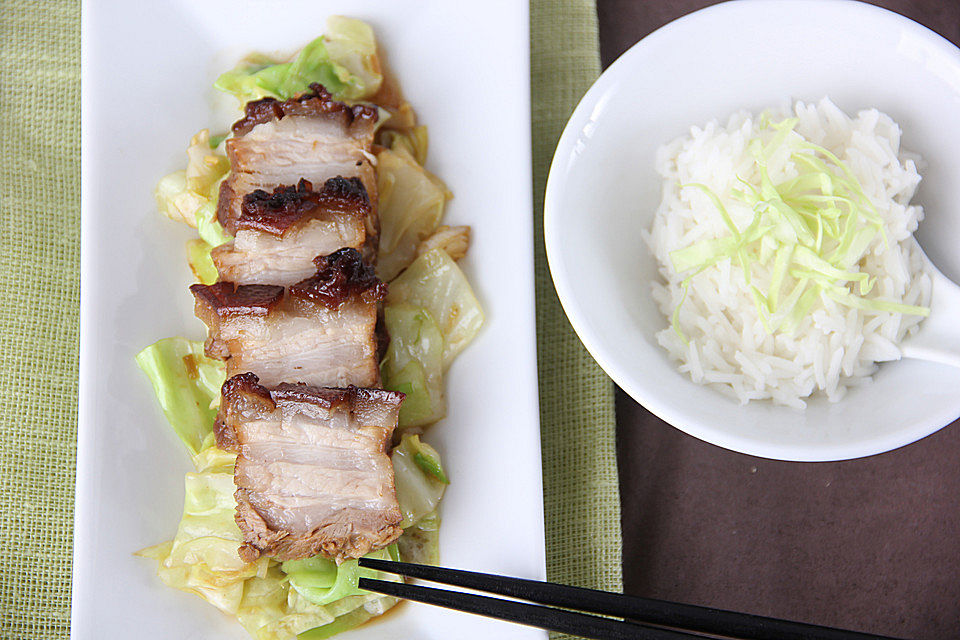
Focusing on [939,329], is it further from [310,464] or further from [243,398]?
[243,398]

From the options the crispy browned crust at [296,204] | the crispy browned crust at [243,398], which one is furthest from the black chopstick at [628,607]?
the crispy browned crust at [296,204]

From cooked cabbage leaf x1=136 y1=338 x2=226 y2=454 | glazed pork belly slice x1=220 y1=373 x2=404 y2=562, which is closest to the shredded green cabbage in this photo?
glazed pork belly slice x1=220 y1=373 x2=404 y2=562

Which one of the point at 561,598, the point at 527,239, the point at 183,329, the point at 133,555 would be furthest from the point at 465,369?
the point at 133,555

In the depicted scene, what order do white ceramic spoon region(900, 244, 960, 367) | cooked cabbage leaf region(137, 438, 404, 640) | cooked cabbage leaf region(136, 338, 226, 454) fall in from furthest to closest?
cooked cabbage leaf region(136, 338, 226, 454) < cooked cabbage leaf region(137, 438, 404, 640) < white ceramic spoon region(900, 244, 960, 367)

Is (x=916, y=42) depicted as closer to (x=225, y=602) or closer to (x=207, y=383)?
(x=207, y=383)

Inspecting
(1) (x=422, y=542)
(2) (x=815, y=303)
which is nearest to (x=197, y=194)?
(1) (x=422, y=542)

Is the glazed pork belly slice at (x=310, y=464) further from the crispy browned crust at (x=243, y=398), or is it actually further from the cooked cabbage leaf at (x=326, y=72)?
the cooked cabbage leaf at (x=326, y=72)

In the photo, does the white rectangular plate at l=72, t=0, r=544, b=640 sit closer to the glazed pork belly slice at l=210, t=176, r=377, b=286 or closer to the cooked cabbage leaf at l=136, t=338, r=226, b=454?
the cooked cabbage leaf at l=136, t=338, r=226, b=454
